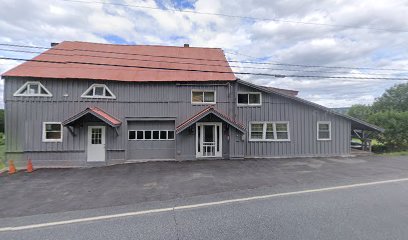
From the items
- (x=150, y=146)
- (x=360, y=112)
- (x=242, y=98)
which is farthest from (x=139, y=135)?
(x=360, y=112)

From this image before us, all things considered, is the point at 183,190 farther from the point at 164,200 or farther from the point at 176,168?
the point at 176,168

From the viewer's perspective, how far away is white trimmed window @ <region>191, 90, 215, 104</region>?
47.7 feet

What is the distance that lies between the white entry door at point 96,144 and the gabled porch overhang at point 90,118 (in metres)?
0.81

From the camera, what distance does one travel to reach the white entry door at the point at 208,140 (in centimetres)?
1444

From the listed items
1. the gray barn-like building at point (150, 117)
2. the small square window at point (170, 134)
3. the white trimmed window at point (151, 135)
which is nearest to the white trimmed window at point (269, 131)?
the gray barn-like building at point (150, 117)

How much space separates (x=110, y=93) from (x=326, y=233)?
1312 centimetres

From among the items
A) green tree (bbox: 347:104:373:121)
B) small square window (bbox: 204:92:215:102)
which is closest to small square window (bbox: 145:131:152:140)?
small square window (bbox: 204:92:215:102)

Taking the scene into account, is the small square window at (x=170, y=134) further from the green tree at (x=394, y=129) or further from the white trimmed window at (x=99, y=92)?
the green tree at (x=394, y=129)

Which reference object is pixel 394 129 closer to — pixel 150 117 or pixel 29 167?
pixel 150 117

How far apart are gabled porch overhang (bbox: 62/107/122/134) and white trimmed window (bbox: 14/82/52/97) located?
2.29 meters

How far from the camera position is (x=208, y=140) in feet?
47.7

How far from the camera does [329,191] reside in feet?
23.2

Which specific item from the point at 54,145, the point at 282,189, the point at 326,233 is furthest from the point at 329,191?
the point at 54,145

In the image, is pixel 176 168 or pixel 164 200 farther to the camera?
pixel 176 168
